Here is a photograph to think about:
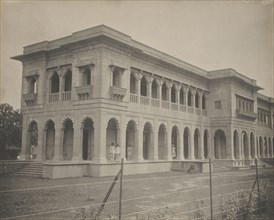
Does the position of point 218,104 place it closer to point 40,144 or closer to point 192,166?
point 192,166

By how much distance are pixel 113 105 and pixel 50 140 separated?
6.01m

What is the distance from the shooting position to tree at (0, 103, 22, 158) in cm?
3247

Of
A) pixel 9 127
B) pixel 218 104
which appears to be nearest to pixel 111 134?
pixel 218 104

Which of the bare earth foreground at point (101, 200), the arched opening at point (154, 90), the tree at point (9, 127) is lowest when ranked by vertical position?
the bare earth foreground at point (101, 200)

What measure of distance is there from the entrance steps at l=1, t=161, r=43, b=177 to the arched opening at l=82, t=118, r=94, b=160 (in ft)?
10.2

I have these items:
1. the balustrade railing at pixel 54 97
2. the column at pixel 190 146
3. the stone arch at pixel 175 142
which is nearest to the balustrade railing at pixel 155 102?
the stone arch at pixel 175 142

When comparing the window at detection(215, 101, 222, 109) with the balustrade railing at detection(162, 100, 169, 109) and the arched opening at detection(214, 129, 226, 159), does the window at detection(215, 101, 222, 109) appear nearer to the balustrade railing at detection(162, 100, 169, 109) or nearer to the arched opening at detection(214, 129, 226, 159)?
the arched opening at detection(214, 129, 226, 159)

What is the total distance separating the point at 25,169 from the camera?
709 inches

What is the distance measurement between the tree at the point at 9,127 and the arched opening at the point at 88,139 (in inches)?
587

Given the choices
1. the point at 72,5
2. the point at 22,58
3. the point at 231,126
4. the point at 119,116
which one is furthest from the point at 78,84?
the point at 231,126

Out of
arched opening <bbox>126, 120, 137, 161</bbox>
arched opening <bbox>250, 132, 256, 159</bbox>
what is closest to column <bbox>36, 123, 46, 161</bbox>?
arched opening <bbox>126, 120, 137, 161</bbox>

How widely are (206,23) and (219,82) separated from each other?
823 inches

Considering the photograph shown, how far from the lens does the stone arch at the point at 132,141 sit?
Answer: 20500 millimetres

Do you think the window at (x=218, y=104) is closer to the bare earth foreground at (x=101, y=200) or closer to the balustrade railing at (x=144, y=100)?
the balustrade railing at (x=144, y=100)
